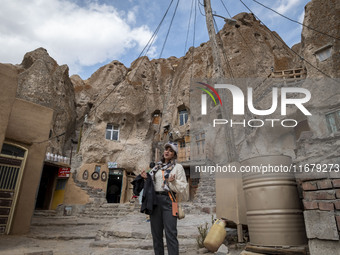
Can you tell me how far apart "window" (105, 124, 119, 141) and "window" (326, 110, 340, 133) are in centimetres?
1719

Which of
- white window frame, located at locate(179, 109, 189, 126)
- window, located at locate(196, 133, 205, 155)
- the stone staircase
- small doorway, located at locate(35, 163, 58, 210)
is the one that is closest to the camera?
the stone staircase

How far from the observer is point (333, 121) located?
41.0 ft

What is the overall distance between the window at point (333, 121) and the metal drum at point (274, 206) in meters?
12.0

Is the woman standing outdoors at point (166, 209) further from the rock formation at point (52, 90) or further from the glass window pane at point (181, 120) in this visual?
the glass window pane at point (181, 120)

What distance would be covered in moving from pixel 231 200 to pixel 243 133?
632 inches

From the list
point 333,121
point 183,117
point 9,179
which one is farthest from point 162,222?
point 183,117

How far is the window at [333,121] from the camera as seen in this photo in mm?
12280

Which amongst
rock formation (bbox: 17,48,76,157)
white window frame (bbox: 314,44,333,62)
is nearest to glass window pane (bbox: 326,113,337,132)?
white window frame (bbox: 314,44,333,62)

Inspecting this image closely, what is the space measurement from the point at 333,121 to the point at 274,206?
496 inches

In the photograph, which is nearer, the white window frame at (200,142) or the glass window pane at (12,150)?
the glass window pane at (12,150)

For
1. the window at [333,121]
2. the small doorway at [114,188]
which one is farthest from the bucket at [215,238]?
the small doorway at [114,188]

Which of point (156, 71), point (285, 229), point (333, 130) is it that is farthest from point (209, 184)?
point (156, 71)

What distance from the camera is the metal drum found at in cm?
264

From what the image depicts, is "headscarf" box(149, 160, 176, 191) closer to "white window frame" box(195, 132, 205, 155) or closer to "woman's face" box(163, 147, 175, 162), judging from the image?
"woman's face" box(163, 147, 175, 162)
